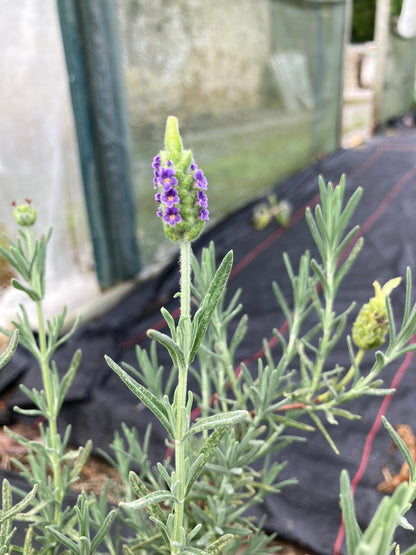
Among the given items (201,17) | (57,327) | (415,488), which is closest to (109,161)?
(201,17)

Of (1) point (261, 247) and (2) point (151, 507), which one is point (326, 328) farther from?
(1) point (261, 247)

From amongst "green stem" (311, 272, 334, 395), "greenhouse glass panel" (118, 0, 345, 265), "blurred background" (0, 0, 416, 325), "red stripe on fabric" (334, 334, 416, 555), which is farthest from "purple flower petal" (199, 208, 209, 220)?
"greenhouse glass panel" (118, 0, 345, 265)

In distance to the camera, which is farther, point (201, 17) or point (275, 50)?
point (275, 50)

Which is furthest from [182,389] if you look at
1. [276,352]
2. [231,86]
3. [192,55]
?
[231,86]

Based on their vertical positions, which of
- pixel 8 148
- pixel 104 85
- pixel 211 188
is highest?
pixel 104 85

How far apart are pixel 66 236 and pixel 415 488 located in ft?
6.62

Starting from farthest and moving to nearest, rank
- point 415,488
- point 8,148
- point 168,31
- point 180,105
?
point 180,105 → point 168,31 → point 8,148 → point 415,488

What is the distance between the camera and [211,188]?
126 inches

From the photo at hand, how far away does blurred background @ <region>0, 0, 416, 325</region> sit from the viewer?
1950 mm

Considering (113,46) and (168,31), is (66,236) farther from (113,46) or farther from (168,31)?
(168,31)

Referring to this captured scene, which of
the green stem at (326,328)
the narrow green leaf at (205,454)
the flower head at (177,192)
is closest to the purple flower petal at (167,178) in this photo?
the flower head at (177,192)

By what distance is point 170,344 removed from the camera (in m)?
0.45

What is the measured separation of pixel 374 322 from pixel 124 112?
1.95m

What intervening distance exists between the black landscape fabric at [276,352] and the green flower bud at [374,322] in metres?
0.66
